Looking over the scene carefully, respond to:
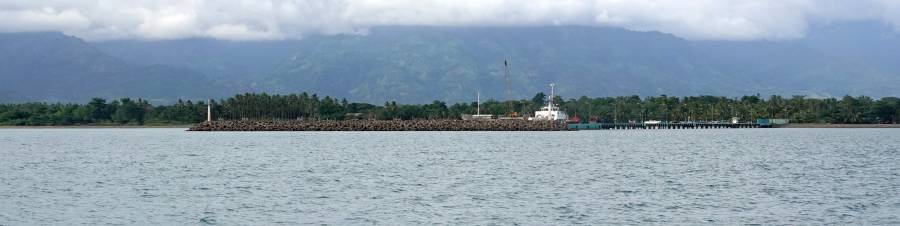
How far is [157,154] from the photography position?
100250mm

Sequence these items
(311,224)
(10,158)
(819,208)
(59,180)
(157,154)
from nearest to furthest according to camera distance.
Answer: (311,224) → (819,208) → (59,180) → (10,158) → (157,154)

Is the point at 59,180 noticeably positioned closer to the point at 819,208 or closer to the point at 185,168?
the point at 185,168

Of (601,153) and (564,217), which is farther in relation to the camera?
(601,153)

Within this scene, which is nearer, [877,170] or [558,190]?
[558,190]

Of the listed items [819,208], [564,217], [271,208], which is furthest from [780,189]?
[271,208]

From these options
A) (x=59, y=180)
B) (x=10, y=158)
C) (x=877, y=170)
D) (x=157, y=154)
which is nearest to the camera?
(x=59, y=180)

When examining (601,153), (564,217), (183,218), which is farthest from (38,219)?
(601,153)

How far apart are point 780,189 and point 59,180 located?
3906 cm

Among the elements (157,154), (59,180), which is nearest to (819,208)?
(59,180)

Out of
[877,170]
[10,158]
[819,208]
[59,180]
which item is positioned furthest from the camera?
[10,158]

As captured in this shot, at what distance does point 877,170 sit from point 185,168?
44461 mm

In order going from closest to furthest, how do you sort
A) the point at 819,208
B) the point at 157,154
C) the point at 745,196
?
the point at 819,208, the point at 745,196, the point at 157,154

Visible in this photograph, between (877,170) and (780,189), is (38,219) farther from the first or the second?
(877,170)

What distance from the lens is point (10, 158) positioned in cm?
9394
